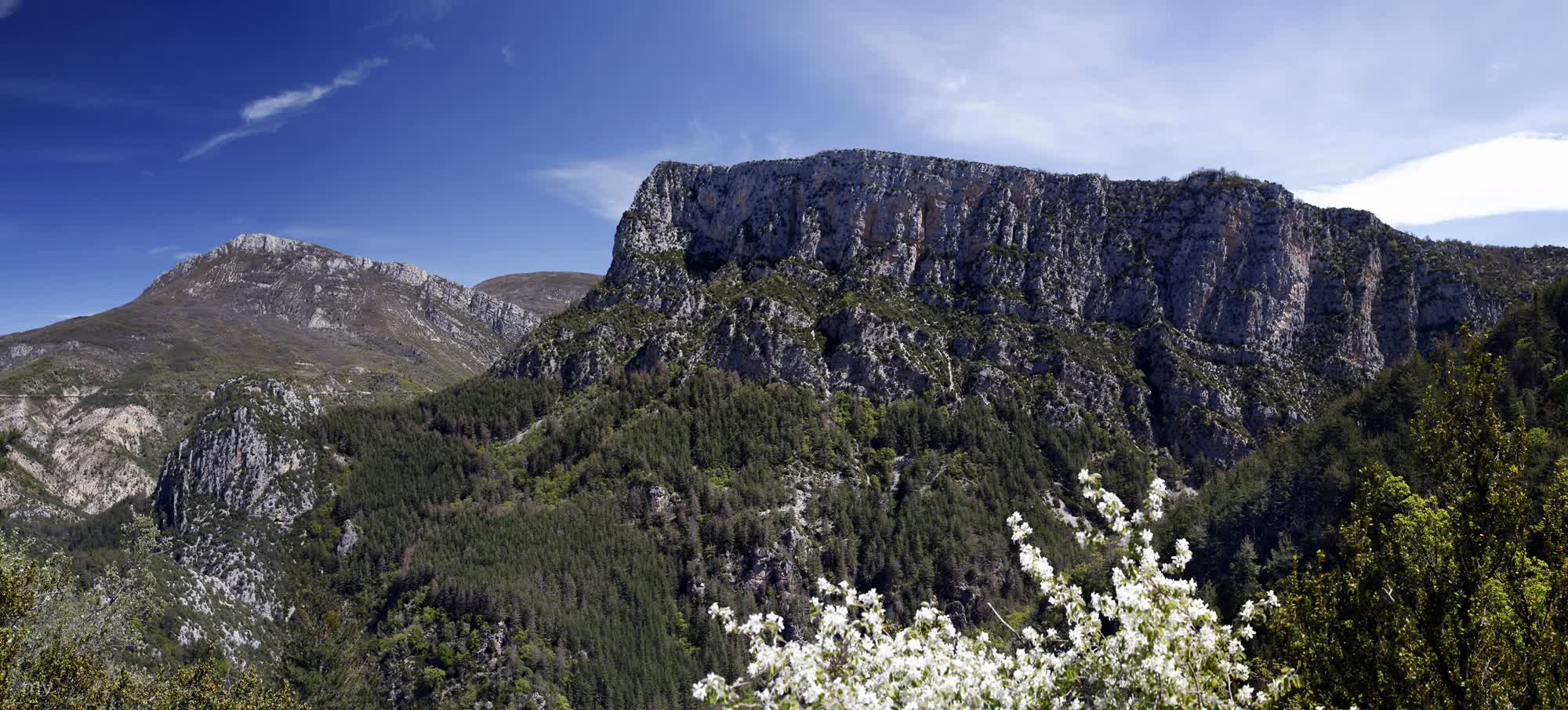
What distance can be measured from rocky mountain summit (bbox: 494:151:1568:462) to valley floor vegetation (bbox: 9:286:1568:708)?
32.2ft

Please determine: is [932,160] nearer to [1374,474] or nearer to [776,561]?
[776,561]

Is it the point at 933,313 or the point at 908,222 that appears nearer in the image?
the point at 933,313

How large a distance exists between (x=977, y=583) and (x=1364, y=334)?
10624 centimetres

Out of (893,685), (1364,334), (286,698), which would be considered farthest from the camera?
(1364,334)

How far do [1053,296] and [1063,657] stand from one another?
162 m

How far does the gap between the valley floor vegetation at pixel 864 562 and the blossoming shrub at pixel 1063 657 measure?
7cm

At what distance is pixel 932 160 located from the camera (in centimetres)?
17238

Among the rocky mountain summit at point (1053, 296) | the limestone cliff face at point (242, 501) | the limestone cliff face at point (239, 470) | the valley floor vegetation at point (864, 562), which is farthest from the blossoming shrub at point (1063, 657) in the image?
the limestone cliff face at point (239, 470)

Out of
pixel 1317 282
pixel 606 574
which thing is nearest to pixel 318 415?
pixel 606 574

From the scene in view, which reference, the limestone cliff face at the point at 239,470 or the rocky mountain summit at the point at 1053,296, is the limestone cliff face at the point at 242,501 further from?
the rocky mountain summit at the point at 1053,296

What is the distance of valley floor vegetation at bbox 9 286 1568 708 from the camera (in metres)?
9.56

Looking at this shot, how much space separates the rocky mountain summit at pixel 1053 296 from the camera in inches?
5581

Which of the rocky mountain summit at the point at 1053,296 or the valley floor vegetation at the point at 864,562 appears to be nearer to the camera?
the valley floor vegetation at the point at 864,562

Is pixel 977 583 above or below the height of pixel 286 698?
below
